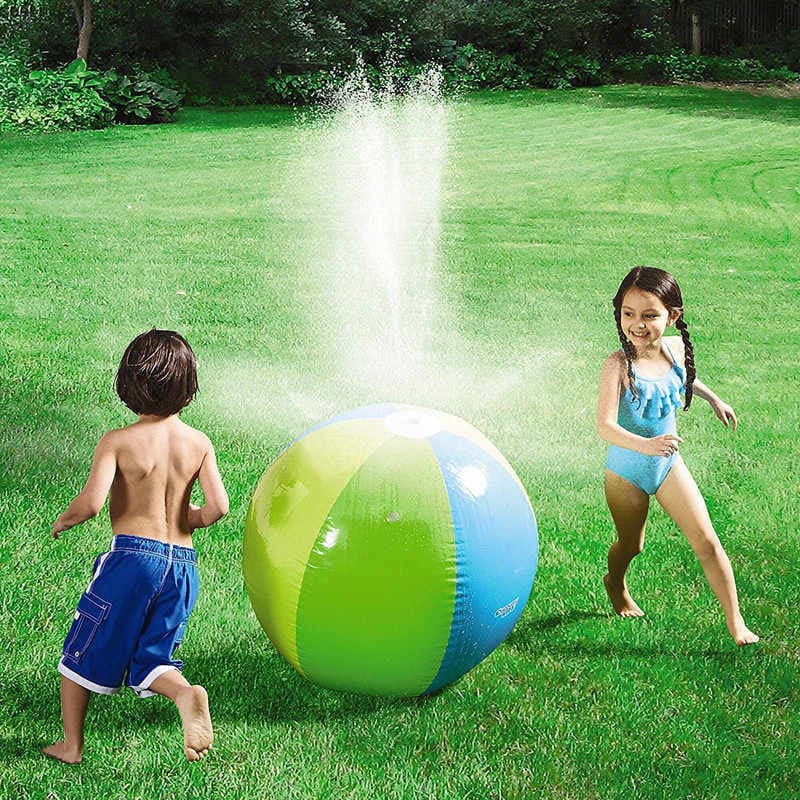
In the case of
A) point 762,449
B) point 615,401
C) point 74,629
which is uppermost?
point 615,401

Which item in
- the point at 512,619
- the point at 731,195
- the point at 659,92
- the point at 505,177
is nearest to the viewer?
the point at 512,619

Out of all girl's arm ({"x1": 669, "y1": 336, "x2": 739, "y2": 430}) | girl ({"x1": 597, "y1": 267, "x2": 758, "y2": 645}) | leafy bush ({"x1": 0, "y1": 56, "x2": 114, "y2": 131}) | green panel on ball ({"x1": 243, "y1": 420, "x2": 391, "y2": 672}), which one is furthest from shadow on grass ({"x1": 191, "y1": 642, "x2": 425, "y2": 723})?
leafy bush ({"x1": 0, "y1": 56, "x2": 114, "y2": 131})

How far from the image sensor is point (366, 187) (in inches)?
516

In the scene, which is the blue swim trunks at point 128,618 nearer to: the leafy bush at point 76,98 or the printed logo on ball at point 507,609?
the printed logo on ball at point 507,609

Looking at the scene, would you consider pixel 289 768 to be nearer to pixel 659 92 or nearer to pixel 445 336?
pixel 445 336

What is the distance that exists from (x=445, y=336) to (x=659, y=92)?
55.0 feet

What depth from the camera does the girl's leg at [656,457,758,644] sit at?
3818 mm

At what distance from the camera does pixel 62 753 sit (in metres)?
3.15

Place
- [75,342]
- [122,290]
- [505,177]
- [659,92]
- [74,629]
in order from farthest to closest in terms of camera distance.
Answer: [659,92]
[505,177]
[122,290]
[75,342]
[74,629]

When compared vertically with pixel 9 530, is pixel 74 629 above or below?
above

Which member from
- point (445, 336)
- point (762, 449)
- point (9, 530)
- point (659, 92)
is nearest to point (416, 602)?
point (9, 530)

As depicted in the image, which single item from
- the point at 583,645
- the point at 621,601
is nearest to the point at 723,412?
the point at 621,601

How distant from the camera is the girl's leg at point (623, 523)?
384 centimetres

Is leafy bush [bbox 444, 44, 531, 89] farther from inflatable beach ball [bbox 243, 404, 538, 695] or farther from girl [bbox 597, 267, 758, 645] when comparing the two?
inflatable beach ball [bbox 243, 404, 538, 695]
